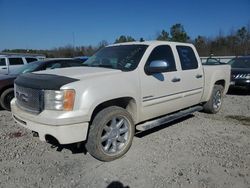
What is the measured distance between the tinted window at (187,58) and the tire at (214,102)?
130 centimetres

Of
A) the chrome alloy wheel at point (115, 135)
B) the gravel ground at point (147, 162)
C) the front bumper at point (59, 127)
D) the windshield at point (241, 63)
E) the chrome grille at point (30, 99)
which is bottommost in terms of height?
the gravel ground at point (147, 162)

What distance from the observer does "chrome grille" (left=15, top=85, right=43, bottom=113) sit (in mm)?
3725

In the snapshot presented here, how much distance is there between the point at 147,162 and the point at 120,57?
1.96 metres

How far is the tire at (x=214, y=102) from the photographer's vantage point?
267 inches

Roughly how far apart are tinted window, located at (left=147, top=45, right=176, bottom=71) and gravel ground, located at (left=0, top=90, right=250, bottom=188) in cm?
142

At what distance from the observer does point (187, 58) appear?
5730 millimetres

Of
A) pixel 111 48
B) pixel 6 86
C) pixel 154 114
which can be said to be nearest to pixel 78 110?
pixel 154 114

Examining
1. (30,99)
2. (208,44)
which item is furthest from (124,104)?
(208,44)

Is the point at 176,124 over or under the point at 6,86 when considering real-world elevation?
under

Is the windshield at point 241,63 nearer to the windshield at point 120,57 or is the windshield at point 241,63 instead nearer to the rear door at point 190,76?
the rear door at point 190,76

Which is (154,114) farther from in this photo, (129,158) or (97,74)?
(97,74)

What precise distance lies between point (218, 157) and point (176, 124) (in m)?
1.86

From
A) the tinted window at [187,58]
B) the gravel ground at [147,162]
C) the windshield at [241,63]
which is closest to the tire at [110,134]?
the gravel ground at [147,162]

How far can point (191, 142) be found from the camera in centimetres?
488
